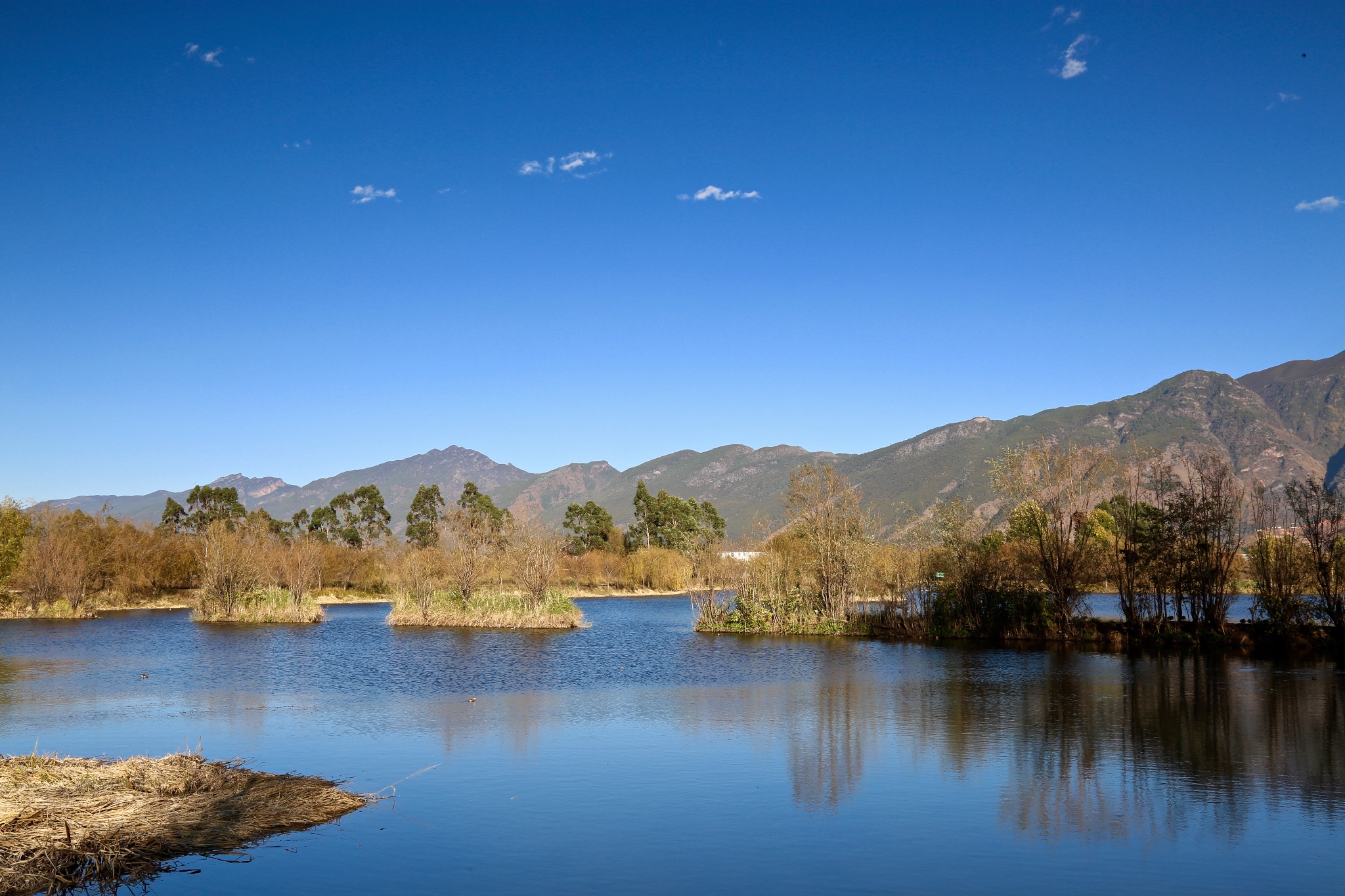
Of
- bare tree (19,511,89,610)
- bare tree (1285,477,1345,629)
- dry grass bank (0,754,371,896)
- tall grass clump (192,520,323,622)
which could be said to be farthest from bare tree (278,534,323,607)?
bare tree (1285,477,1345,629)

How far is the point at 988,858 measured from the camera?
32.0 ft

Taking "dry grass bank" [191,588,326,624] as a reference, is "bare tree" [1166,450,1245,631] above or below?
above

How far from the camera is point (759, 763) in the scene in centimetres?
1438

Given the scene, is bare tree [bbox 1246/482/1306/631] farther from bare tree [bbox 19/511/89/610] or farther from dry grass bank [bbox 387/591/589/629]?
bare tree [bbox 19/511/89/610]

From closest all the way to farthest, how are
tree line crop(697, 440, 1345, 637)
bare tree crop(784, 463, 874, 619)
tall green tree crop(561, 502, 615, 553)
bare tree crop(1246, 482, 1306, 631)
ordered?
bare tree crop(1246, 482, 1306, 631), tree line crop(697, 440, 1345, 637), bare tree crop(784, 463, 874, 619), tall green tree crop(561, 502, 615, 553)

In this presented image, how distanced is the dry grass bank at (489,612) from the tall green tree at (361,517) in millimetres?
50761

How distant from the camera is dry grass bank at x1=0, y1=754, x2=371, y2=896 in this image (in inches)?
347

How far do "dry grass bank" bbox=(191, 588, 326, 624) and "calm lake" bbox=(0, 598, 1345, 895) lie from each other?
17.3 metres

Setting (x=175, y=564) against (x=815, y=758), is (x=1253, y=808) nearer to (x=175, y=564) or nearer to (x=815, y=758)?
(x=815, y=758)

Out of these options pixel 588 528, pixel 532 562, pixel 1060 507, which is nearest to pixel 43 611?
pixel 532 562

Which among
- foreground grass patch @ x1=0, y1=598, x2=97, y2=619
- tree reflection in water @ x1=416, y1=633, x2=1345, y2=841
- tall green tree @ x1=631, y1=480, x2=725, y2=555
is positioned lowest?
foreground grass patch @ x1=0, y1=598, x2=97, y2=619

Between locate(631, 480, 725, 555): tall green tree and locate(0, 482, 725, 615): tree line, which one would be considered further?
locate(631, 480, 725, 555): tall green tree

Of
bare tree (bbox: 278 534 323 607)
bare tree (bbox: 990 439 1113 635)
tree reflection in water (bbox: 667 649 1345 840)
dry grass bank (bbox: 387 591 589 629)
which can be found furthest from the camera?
bare tree (bbox: 278 534 323 607)

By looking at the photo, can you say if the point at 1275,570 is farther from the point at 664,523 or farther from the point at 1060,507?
the point at 664,523
